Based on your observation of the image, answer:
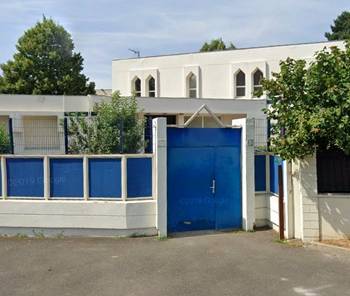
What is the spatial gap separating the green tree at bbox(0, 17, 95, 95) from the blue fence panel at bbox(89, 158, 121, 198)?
2719 cm

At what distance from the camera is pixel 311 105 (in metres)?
7.93

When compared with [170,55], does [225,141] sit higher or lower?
lower

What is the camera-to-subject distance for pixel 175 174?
8570mm

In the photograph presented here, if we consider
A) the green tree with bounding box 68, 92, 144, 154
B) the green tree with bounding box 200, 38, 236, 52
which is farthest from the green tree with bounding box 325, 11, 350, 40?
the green tree with bounding box 68, 92, 144, 154

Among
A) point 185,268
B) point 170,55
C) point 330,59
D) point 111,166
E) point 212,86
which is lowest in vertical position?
point 185,268

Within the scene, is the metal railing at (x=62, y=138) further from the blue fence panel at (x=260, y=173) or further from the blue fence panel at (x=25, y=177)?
the blue fence panel at (x=260, y=173)

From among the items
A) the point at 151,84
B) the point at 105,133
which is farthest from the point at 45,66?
the point at 105,133

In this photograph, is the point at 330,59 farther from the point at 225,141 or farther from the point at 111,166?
the point at 111,166

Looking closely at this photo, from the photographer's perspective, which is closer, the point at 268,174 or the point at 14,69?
the point at 268,174

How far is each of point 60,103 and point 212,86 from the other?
11.6 m

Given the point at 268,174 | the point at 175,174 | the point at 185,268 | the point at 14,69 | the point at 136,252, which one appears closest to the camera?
the point at 185,268

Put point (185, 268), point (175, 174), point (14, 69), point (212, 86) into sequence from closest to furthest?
point (185, 268) < point (175, 174) < point (212, 86) < point (14, 69)

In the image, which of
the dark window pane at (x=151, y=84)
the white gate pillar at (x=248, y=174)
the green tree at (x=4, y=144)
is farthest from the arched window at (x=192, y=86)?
the green tree at (x=4, y=144)

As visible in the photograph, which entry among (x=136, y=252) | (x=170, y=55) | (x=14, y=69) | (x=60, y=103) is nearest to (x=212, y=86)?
(x=170, y=55)
